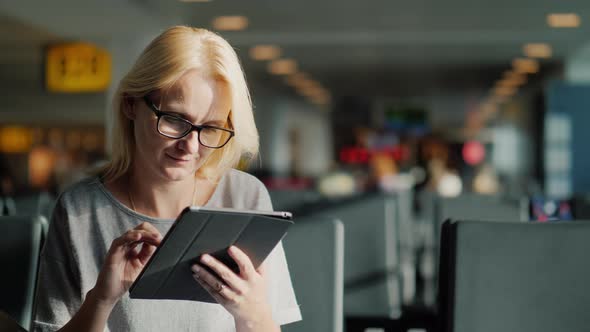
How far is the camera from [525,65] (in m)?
14.5

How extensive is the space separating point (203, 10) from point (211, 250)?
8.06 metres

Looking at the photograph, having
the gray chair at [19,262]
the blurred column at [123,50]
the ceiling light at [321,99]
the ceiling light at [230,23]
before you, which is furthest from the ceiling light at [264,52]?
the gray chair at [19,262]

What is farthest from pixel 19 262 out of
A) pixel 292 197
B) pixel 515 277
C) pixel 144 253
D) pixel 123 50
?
pixel 123 50

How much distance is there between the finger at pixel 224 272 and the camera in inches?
52.6

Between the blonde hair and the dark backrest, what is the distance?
24.4 inches

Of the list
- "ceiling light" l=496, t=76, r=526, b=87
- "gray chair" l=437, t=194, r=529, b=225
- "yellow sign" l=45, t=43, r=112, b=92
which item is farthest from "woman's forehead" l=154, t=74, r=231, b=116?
"ceiling light" l=496, t=76, r=526, b=87

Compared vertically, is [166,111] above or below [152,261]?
above

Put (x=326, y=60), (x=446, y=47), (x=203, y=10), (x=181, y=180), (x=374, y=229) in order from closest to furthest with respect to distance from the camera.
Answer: (x=181, y=180) → (x=374, y=229) → (x=203, y=10) → (x=446, y=47) → (x=326, y=60)

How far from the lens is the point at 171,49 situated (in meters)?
1.48

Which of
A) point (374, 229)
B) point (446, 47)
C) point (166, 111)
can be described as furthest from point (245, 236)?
point (446, 47)

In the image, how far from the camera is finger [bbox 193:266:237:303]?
137cm

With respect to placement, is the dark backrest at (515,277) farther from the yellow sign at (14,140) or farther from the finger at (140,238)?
the yellow sign at (14,140)

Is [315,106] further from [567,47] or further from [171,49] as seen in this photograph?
[171,49]

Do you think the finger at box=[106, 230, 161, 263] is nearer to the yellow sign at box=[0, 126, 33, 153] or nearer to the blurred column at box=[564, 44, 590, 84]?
the blurred column at box=[564, 44, 590, 84]
